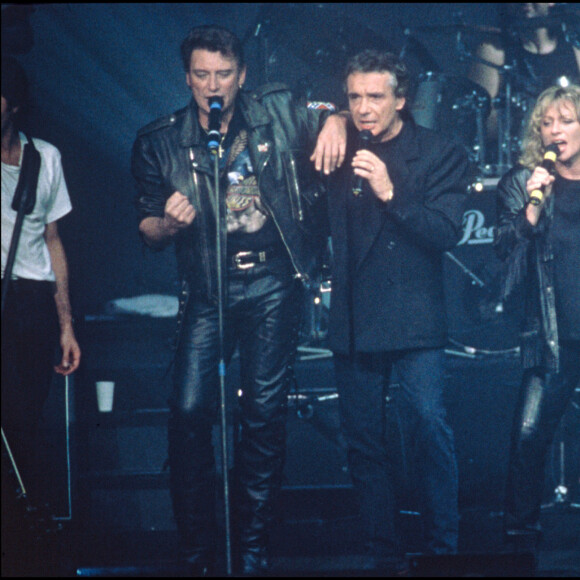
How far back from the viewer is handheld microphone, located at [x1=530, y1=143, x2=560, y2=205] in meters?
3.22

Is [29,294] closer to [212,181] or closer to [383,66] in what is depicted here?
[212,181]

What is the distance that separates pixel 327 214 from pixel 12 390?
55.8 inches

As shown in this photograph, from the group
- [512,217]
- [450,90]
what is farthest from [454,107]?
[512,217]

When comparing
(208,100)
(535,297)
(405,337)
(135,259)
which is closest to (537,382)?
(535,297)

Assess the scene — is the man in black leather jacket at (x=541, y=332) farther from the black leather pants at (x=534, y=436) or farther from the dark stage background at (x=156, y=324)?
the dark stage background at (x=156, y=324)

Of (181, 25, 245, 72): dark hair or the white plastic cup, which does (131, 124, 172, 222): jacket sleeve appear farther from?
the white plastic cup

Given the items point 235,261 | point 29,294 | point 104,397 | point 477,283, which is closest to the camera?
point 29,294

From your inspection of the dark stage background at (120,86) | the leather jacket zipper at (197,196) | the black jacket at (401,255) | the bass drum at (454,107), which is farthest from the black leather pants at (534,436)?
the bass drum at (454,107)

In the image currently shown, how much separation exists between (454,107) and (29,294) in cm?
416

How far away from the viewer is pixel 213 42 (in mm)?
3340

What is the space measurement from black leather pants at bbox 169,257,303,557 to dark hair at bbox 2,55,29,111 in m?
1.00

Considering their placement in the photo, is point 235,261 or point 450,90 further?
point 450,90

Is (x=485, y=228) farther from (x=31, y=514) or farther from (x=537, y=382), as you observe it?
(x=31, y=514)

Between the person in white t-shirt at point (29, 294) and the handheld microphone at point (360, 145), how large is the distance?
116cm
